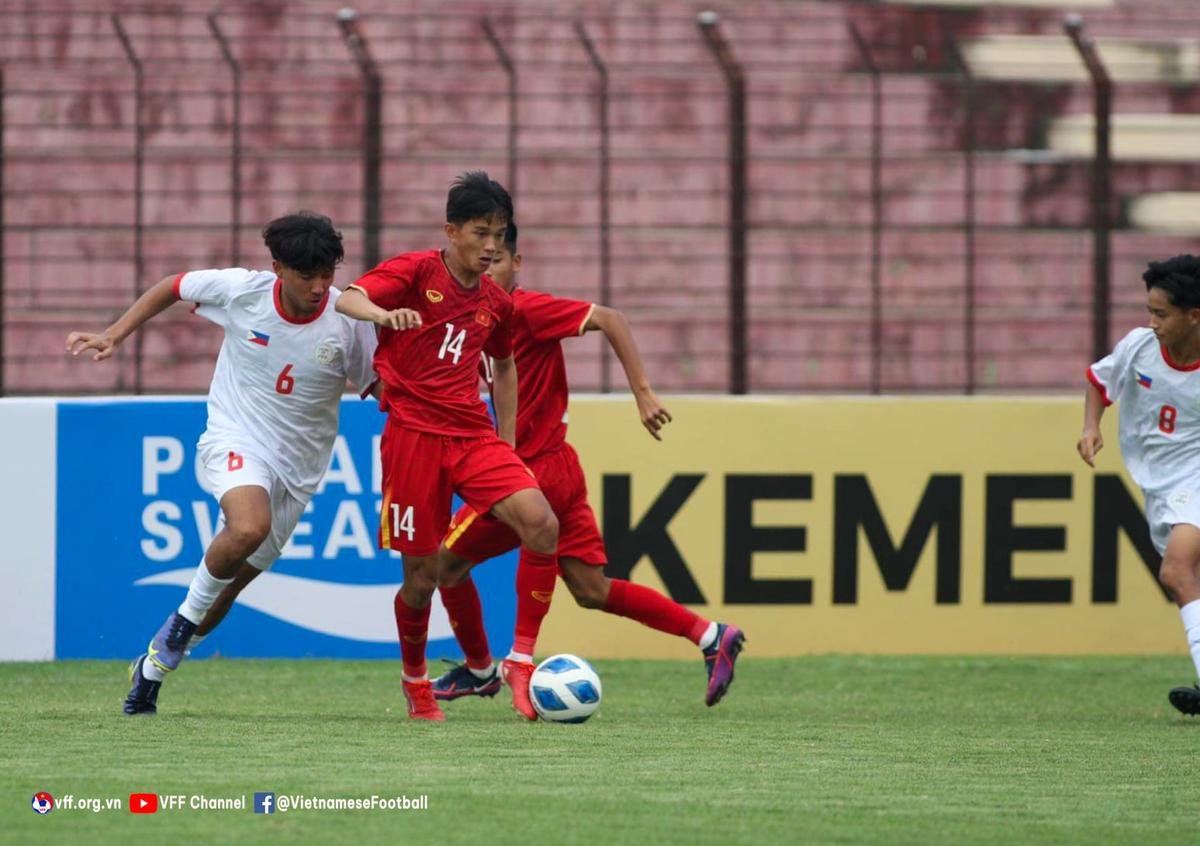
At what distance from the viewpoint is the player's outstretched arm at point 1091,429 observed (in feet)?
24.7

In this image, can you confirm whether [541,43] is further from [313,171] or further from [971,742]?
[971,742]

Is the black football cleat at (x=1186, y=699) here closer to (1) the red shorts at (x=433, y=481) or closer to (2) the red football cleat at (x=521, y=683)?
(2) the red football cleat at (x=521, y=683)

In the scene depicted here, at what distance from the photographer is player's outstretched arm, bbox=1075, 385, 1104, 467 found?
7539 millimetres

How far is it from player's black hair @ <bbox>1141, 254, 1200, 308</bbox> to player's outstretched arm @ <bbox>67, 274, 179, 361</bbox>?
3725mm

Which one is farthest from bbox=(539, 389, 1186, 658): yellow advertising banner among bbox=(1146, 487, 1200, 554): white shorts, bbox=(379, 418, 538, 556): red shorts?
bbox=(379, 418, 538, 556): red shorts

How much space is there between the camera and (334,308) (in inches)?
277

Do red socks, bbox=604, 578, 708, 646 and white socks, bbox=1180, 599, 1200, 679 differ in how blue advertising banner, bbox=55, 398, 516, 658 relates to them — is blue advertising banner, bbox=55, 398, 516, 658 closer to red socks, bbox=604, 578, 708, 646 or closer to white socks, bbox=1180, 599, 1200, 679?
red socks, bbox=604, 578, 708, 646

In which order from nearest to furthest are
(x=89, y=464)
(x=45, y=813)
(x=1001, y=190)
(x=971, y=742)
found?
(x=45, y=813)
(x=971, y=742)
(x=89, y=464)
(x=1001, y=190)

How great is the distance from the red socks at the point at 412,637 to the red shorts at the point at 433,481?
0.28m

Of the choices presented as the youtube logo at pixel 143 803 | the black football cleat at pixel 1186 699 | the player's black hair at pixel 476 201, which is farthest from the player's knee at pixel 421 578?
the black football cleat at pixel 1186 699

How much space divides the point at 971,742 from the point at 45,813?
3286 millimetres

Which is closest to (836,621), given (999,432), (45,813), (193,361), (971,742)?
(999,432)

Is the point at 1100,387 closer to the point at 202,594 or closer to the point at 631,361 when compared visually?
the point at 631,361

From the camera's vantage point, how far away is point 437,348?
22.7 feet
